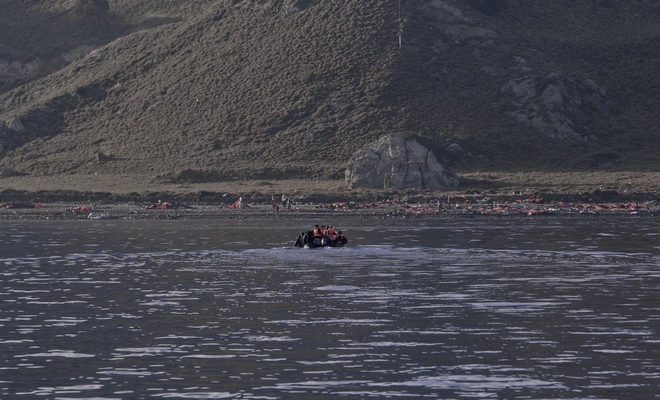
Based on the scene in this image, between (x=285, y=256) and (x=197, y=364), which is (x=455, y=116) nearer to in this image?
(x=285, y=256)

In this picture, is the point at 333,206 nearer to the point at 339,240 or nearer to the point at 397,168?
the point at 397,168

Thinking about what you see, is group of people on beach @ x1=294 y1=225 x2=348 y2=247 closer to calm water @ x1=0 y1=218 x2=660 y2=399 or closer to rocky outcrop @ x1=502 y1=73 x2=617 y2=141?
calm water @ x1=0 y1=218 x2=660 y2=399

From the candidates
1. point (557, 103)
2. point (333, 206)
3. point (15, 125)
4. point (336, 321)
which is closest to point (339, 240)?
point (336, 321)

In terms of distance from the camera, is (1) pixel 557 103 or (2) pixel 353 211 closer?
(2) pixel 353 211

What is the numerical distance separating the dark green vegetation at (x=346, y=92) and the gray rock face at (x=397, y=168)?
247 inches

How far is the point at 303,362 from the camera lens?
21.8 metres

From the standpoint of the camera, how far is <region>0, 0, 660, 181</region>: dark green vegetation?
105 meters

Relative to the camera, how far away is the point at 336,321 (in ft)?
88.6

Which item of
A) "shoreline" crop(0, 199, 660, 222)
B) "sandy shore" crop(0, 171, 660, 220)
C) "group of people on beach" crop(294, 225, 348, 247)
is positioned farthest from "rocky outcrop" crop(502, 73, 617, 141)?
"group of people on beach" crop(294, 225, 348, 247)

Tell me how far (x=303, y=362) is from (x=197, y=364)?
2.13 metres

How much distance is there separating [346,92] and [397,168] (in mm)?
25288

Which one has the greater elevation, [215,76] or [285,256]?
[215,76]

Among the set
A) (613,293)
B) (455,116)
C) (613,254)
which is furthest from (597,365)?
(455,116)

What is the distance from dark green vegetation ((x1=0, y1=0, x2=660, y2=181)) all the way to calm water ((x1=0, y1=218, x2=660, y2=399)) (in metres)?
53.3
